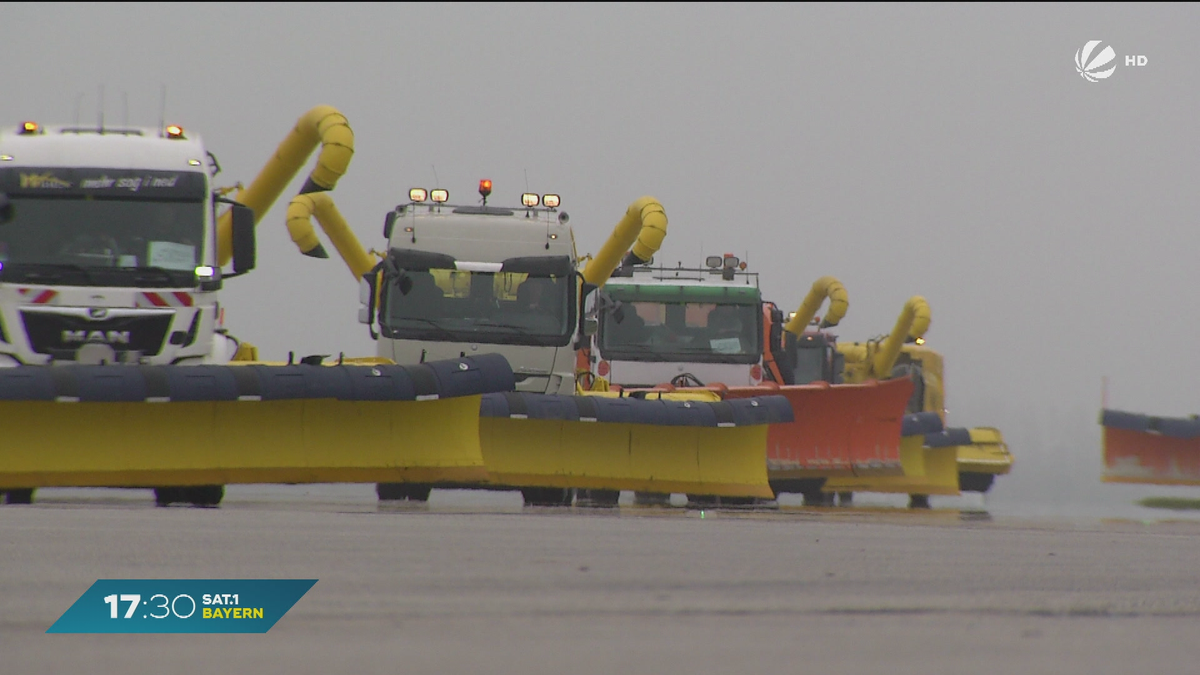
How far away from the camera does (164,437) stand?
1139cm

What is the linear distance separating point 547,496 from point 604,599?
9.94 metres

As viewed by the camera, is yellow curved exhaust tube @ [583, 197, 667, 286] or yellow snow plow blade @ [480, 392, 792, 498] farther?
yellow curved exhaust tube @ [583, 197, 667, 286]

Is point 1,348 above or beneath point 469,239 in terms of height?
beneath

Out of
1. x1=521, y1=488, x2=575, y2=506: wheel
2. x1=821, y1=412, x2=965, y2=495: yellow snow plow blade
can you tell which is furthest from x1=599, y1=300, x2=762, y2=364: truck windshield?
x1=521, y1=488, x2=575, y2=506: wheel

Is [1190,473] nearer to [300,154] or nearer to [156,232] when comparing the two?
[300,154]

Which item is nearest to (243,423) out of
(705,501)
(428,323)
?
(428,323)

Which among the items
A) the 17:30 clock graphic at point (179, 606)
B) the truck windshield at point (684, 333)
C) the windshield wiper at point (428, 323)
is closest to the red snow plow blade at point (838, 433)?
the truck windshield at point (684, 333)

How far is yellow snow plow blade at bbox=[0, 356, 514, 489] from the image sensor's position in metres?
11.0

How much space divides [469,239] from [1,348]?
4.82 m

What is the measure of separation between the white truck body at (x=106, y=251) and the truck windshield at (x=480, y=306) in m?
2.64

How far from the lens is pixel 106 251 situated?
12.6 meters

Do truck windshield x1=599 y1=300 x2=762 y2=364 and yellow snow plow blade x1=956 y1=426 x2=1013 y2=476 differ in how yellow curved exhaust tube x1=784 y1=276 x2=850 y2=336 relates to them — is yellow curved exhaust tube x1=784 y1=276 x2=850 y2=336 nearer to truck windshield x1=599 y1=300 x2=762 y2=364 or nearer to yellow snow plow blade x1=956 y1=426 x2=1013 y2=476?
yellow snow plow blade x1=956 y1=426 x2=1013 y2=476

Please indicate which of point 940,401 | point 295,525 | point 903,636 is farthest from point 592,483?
point 940,401

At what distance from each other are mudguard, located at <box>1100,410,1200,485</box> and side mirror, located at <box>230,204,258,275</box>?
12.6m
